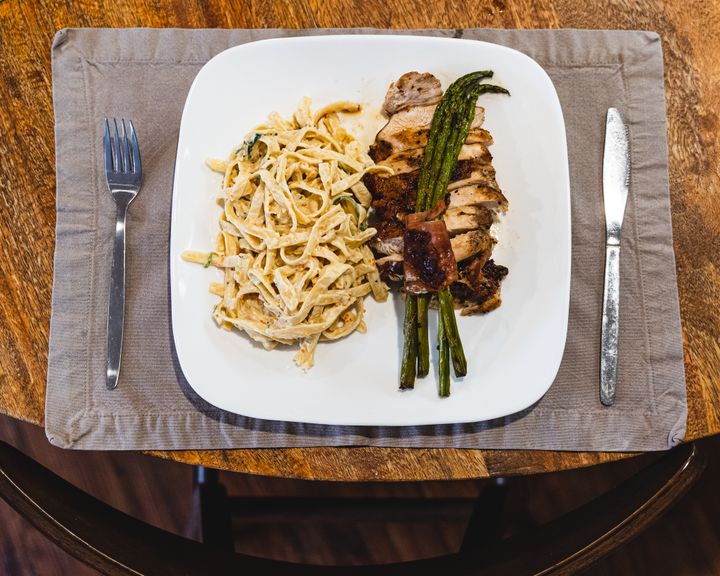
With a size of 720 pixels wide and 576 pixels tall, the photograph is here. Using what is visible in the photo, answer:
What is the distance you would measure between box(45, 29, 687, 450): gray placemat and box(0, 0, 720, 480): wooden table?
0.21ft

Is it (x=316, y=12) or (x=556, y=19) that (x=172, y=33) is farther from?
(x=556, y=19)

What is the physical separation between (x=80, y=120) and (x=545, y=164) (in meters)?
1.86

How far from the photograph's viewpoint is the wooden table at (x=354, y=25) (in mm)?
2273

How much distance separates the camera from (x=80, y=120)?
8.13 ft

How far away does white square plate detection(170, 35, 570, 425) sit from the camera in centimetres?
217

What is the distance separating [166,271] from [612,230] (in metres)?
1.75

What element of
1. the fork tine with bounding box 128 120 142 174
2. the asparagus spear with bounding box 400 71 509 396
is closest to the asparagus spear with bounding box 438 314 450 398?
the asparagus spear with bounding box 400 71 509 396

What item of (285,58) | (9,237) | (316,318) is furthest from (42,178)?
(316,318)

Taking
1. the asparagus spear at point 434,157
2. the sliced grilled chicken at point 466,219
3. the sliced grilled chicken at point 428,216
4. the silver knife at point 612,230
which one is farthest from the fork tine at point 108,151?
the silver knife at point 612,230

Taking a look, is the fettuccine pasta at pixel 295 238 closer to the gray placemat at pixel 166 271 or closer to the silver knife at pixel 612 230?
the gray placemat at pixel 166 271

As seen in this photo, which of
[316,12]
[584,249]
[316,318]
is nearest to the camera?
[316,318]

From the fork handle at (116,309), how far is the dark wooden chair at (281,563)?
0.50 metres

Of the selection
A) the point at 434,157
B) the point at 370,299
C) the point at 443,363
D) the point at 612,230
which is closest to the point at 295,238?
the point at 370,299

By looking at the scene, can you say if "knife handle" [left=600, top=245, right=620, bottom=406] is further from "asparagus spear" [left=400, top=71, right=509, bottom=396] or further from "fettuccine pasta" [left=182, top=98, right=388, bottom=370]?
"fettuccine pasta" [left=182, top=98, right=388, bottom=370]
